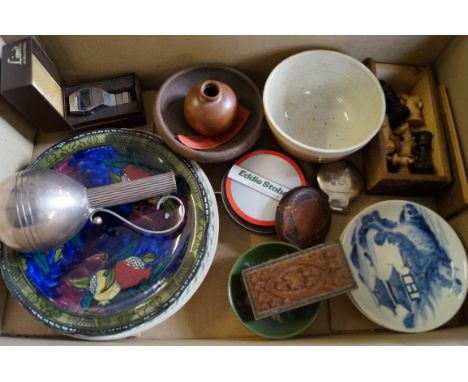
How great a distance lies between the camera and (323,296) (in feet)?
2.37

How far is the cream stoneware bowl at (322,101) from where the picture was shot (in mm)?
910

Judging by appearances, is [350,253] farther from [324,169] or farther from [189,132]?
[189,132]

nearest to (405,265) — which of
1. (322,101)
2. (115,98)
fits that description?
(322,101)

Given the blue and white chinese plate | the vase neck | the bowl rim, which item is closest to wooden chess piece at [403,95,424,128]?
the blue and white chinese plate

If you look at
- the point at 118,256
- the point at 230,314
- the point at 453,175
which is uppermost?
the point at 453,175

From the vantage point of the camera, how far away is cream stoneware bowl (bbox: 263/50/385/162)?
910 mm

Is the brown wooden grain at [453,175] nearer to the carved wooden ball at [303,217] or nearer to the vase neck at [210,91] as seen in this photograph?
the carved wooden ball at [303,217]

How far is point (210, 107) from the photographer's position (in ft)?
2.73

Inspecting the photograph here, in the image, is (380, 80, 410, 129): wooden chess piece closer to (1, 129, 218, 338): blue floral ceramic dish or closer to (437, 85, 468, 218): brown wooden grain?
(437, 85, 468, 218): brown wooden grain

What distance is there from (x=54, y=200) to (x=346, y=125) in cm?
68

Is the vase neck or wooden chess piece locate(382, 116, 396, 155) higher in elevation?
the vase neck

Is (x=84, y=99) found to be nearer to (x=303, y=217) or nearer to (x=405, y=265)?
(x=303, y=217)

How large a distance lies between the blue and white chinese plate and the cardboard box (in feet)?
0.12

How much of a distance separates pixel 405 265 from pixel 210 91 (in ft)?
1.84
